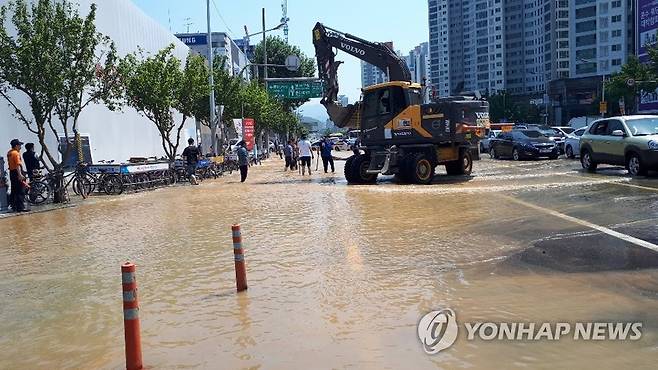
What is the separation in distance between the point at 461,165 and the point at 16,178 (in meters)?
14.1

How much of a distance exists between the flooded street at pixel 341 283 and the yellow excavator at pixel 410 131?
5.42m

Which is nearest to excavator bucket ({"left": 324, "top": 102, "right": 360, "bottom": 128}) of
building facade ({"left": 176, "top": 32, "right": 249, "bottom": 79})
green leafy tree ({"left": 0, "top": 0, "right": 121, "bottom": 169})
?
green leafy tree ({"left": 0, "top": 0, "right": 121, "bottom": 169})

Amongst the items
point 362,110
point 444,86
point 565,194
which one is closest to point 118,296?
point 565,194

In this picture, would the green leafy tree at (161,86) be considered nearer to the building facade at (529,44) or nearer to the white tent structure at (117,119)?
the white tent structure at (117,119)

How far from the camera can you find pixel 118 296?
7.41 metres

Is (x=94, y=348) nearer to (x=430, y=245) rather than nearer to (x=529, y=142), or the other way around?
(x=430, y=245)

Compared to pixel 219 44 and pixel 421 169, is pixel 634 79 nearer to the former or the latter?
pixel 421 169

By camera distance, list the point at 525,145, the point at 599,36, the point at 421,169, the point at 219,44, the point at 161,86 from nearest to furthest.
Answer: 1. the point at 421,169
2. the point at 161,86
3. the point at 525,145
4. the point at 219,44
5. the point at 599,36

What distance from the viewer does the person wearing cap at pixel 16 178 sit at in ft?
54.8

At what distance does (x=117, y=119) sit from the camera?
32.5 meters

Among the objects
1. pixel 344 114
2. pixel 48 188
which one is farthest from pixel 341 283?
pixel 344 114

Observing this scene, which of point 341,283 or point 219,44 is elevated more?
point 219,44

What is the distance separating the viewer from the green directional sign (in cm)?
5061

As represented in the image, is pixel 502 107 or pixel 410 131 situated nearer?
pixel 410 131
